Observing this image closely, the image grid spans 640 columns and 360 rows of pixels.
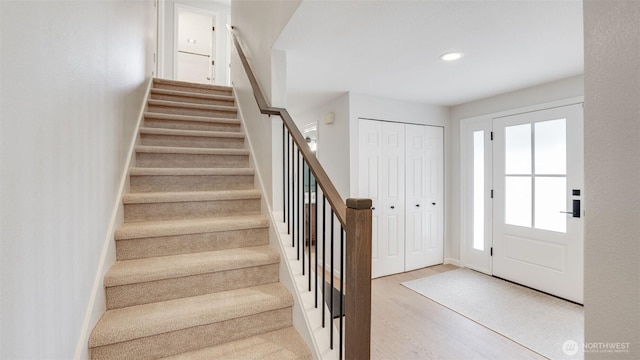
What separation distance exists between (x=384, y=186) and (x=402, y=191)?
0.31 m

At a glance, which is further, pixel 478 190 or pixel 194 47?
pixel 194 47

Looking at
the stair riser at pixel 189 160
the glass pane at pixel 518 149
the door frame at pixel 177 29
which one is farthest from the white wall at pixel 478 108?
the door frame at pixel 177 29

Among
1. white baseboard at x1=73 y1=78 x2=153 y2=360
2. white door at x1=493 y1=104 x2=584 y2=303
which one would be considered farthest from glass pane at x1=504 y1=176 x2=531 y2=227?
white baseboard at x1=73 y1=78 x2=153 y2=360

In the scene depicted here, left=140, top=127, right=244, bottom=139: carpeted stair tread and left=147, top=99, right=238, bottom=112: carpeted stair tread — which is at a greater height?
left=147, top=99, right=238, bottom=112: carpeted stair tread

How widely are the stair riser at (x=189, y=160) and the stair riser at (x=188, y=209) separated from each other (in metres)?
0.49

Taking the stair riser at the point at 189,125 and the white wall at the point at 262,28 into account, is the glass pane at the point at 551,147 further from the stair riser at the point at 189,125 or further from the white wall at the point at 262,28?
the stair riser at the point at 189,125

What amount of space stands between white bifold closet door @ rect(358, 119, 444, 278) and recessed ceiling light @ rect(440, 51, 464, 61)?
4.16 ft

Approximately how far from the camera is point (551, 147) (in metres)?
2.96

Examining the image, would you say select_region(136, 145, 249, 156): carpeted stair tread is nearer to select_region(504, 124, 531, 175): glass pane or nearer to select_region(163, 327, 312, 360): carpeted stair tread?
select_region(163, 327, 312, 360): carpeted stair tread

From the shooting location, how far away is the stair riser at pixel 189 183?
2.01 m

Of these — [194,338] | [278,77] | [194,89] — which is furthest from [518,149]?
[194,89]

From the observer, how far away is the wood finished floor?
204cm

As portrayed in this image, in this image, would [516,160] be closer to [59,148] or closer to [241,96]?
[241,96]

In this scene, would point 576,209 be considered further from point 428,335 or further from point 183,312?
point 183,312
